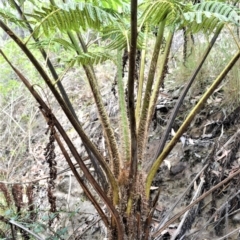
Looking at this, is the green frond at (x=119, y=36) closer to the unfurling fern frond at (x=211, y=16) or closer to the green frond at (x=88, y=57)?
the green frond at (x=88, y=57)

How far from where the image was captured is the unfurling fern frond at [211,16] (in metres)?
1.03

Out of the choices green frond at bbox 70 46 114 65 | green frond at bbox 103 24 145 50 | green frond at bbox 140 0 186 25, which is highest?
green frond at bbox 140 0 186 25

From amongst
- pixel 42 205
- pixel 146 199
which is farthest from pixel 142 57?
pixel 42 205

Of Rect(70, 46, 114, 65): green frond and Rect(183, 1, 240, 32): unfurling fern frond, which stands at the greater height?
Rect(183, 1, 240, 32): unfurling fern frond

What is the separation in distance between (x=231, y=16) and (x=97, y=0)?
0.52 meters

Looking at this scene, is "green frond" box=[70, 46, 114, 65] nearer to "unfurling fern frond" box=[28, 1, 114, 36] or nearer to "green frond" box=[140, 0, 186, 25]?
"unfurling fern frond" box=[28, 1, 114, 36]

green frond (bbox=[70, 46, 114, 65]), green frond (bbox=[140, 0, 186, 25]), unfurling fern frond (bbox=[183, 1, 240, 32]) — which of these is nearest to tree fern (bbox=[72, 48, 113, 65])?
green frond (bbox=[70, 46, 114, 65])

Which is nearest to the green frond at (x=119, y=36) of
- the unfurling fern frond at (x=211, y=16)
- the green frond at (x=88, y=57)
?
the green frond at (x=88, y=57)

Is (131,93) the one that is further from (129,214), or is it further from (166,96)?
(166,96)

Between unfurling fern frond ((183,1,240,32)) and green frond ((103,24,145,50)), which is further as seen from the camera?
green frond ((103,24,145,50))

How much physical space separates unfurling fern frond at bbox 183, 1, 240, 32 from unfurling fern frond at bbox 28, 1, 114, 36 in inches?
9.9

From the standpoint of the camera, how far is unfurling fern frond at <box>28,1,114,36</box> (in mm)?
1017

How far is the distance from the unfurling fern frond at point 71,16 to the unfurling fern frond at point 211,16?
9.9 inches

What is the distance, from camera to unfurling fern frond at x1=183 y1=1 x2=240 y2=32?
1.03 meters
